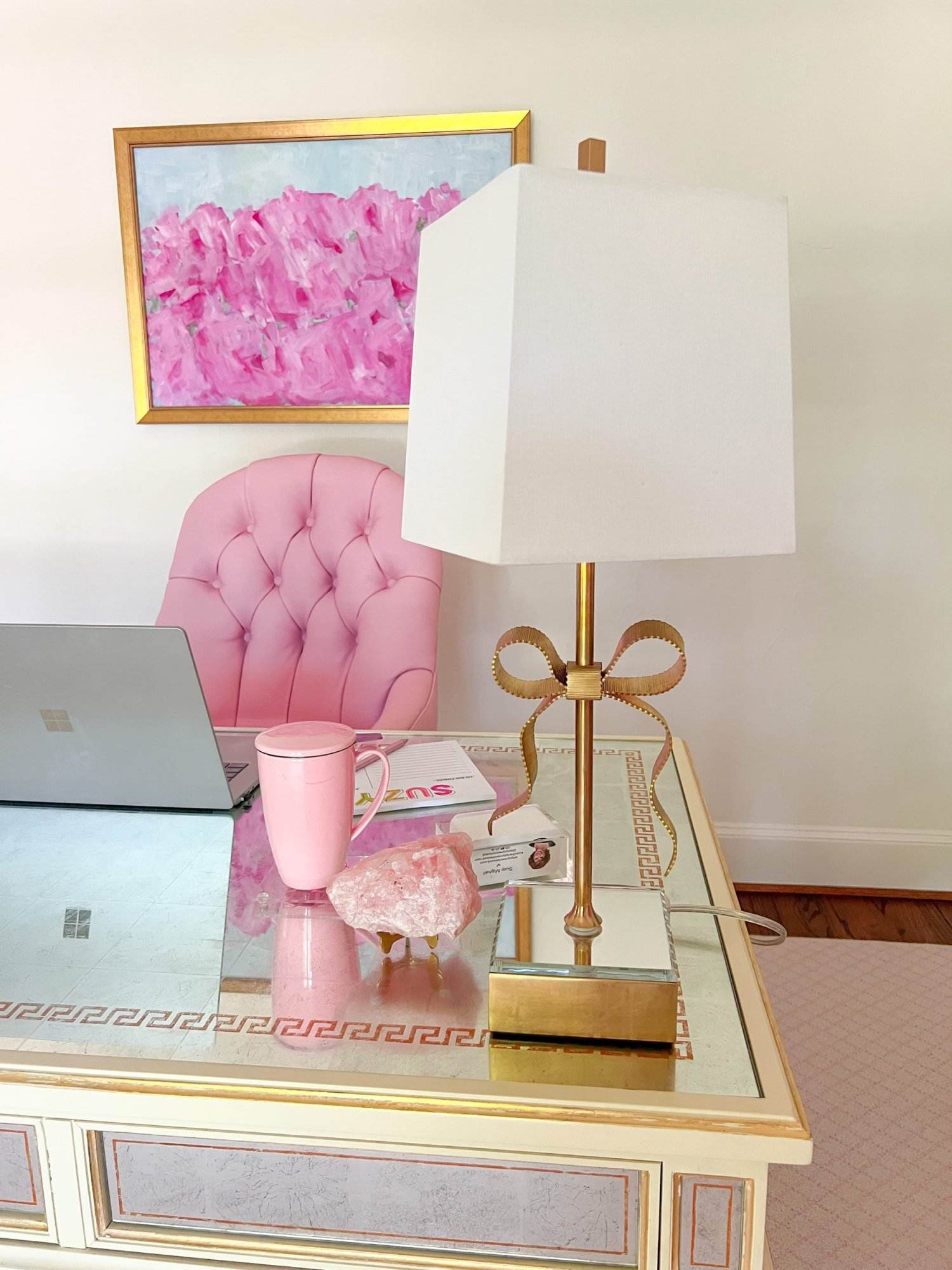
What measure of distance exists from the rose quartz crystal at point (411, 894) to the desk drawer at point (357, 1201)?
0.22 metres

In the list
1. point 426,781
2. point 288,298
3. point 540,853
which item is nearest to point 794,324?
point 288,298

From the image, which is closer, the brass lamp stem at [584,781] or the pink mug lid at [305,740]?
the brass lamp stem at [584,781]

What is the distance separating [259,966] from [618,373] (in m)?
0.63

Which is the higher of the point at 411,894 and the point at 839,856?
the point at 411,894

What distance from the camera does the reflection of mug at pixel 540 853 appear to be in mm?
1181

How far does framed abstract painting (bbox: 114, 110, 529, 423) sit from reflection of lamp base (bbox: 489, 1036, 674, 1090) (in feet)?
6.36

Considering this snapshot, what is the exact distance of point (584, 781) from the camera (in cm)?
90

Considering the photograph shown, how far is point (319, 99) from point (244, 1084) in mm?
2317

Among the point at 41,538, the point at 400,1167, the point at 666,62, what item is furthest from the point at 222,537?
the point at 400,1167

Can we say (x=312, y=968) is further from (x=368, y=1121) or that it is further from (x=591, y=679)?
(x=591, y=679)

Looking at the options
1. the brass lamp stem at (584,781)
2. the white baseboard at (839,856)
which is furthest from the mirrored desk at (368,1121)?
the white baseboard at (839,856)

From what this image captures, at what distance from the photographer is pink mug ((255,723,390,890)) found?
3.64ft

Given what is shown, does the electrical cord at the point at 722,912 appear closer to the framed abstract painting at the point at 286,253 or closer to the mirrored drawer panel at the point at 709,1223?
the mirrored drawer panel at the point at 709,1223

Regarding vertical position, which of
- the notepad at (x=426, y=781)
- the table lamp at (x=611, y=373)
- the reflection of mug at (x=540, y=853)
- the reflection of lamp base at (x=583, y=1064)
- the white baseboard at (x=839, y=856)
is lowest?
the white baseboard at (x=839, y=856)
